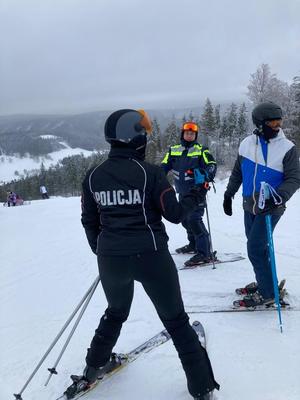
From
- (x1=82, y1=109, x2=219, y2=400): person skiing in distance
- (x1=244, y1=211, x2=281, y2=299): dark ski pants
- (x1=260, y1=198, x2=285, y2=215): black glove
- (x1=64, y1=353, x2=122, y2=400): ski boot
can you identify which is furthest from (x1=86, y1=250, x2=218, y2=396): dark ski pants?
Answer: (x1=244, y1=211, x2=281, y2=299): dark ski pants

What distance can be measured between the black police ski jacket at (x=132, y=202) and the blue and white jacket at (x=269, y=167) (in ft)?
4.92

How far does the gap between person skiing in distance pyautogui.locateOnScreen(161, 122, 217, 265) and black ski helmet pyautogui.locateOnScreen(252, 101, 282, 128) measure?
2135 millimetres

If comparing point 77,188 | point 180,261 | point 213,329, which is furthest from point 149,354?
point 77,188

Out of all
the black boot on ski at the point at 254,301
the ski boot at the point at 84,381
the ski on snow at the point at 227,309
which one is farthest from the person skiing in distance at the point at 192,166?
the ski boot at the point at 84,381

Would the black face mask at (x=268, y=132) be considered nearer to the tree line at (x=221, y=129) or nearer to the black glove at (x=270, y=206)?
the black glove at (x=270, y=206)

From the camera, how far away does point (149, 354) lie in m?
3.91

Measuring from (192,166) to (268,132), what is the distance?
2556 mm

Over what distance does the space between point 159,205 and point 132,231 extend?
0.29 m

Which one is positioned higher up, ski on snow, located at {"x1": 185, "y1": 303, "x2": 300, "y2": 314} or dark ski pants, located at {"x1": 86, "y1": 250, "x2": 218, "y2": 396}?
dark ski pants, located at {"x1": 86, "y1": 250, "x2": 218, "y2": 396}

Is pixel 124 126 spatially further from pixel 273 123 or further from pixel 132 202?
pixel 273 123

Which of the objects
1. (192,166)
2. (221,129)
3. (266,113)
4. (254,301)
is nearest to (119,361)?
(254,301)

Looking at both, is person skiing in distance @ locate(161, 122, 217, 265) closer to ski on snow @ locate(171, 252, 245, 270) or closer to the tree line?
ski on snow @ locate(171, 252, 245, 270)

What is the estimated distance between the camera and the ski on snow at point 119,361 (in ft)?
10.9

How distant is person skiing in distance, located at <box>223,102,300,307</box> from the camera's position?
4141 mm
